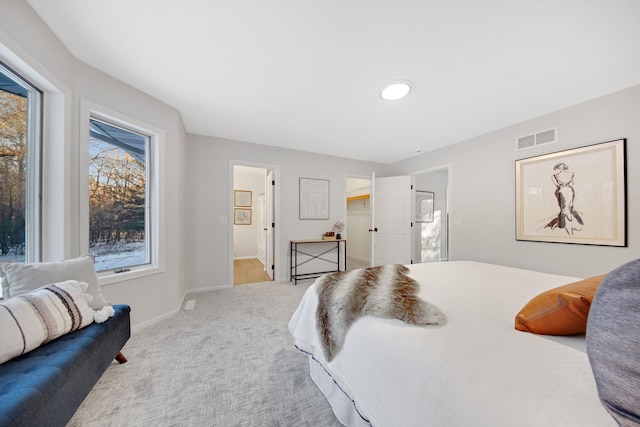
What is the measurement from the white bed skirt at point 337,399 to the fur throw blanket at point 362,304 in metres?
0.24

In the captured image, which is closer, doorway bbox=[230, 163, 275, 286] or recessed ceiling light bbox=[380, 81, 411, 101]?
recessed ceiling light bbox=[380, 81, 411, 101]

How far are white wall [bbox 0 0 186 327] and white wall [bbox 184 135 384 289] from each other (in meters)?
0.67

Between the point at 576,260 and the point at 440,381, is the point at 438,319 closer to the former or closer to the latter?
the point at 440,381

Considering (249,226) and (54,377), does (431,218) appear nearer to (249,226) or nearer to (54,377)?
(249,226)

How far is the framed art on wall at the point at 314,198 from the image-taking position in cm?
410

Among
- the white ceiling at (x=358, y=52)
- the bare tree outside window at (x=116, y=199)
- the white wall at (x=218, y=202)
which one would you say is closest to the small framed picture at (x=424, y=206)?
the white ceiling at (x=358, y=52)

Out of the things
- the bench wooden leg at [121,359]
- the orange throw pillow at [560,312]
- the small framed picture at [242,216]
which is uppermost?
the small framed picture at [242,216]

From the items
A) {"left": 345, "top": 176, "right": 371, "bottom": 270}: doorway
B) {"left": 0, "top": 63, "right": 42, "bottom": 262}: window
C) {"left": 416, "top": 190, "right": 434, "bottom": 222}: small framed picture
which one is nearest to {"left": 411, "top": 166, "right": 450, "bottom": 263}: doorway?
{"left": 416, "top": 190, "right": 434, "bottom": 222}: small framed picture

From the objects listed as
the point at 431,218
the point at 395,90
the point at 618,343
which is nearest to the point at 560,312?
the point at 618,343

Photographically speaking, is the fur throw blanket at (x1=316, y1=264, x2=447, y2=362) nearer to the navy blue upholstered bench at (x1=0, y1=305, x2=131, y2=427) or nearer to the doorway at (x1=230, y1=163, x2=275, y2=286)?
the navy blue upholstered bench at (x1=0, y1=305, x2=131, y2=427)

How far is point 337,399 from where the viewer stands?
1.24m

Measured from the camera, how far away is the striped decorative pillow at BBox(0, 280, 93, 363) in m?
0.96

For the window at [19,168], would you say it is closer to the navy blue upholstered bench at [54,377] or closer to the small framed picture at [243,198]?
the navy blue upholstered bench at [54,377]

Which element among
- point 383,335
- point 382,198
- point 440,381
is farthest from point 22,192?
point 382,198
